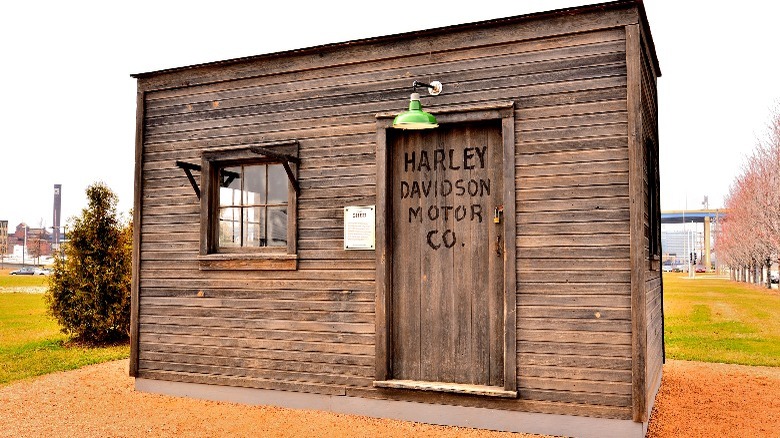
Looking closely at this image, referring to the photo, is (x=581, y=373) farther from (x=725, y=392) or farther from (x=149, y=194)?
(x=149, y=194)

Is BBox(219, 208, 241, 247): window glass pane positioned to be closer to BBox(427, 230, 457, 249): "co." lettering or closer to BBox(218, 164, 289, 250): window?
BBox(218, 164, 289, 250): window

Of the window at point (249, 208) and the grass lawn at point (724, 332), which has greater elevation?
the window at point (249, 208)

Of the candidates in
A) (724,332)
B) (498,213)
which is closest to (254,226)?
(498,213)

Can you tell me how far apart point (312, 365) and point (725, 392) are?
511cm

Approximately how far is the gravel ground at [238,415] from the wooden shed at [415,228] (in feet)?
0.88

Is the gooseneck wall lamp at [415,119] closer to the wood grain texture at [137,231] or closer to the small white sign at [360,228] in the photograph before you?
the small white sign at [360,228]

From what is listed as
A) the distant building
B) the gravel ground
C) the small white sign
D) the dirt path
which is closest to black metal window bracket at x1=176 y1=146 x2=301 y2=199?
the small white sign

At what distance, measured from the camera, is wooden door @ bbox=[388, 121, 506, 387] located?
19.5 feet

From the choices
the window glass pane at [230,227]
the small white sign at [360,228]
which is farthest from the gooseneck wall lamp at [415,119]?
the window glass pane at [230,227]

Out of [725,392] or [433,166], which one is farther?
[725,392]

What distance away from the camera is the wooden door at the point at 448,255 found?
595 centimetres

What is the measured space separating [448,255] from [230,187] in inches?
114

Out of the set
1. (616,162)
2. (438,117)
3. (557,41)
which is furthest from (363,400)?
(557,41)

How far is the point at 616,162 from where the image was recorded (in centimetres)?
541
